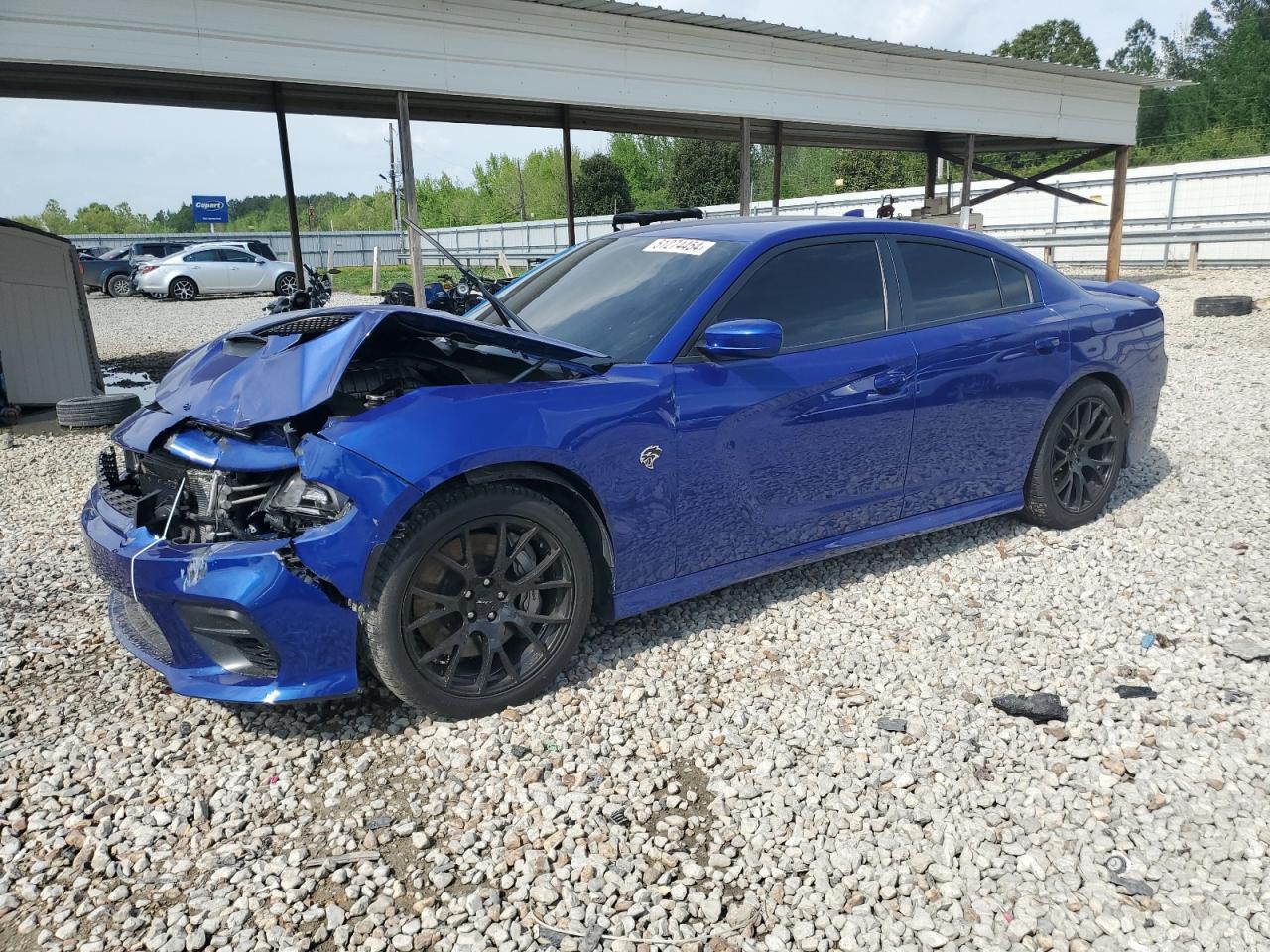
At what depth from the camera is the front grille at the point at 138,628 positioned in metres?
2.76

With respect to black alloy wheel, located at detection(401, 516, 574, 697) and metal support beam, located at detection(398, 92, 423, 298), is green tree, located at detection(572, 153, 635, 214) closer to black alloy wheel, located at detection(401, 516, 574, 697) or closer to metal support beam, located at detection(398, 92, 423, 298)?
metal support beam, located at detection(398, 92, 423, 298)

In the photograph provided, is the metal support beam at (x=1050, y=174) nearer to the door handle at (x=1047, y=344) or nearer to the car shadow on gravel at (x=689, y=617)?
the car shadow on gravel at (x=689, y=617)

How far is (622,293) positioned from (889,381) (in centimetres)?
121

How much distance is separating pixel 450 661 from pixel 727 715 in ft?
3.12

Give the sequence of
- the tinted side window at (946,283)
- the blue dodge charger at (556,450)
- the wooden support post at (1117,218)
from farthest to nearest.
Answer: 1. the wooden support post at (1117,218)
2. the tinted side window at (946,283)
3. the blue dodge charger at (556,450)

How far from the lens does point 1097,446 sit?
4.74 meters

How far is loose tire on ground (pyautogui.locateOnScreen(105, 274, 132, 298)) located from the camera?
27297 millimetres

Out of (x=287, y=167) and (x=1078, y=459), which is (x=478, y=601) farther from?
(x=287, y=167)

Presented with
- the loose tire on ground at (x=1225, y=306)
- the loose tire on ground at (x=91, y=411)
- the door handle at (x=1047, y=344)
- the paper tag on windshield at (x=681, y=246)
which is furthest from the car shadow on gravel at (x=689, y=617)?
the loose tire on ground at (x=1225, y=306)

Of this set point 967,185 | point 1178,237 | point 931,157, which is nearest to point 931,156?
point 931,157

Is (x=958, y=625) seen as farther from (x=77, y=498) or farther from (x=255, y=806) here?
(x=77, y=498)

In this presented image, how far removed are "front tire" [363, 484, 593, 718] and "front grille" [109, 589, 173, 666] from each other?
0.69 meters

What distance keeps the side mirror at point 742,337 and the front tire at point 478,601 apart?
0.86m

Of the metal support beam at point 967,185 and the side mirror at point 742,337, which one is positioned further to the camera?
the metal support beam at point 967,185
